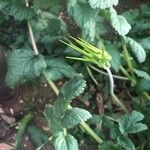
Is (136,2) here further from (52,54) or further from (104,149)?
(104,149)

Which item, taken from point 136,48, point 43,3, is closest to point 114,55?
point 136,48

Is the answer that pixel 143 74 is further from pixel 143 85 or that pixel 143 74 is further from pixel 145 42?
pixel 145 42

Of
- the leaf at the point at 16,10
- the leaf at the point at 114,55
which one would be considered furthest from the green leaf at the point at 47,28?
the leaf at the point at 114,55

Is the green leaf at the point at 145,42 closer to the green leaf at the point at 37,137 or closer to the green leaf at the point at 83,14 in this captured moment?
the green leaf at the point at 83,14

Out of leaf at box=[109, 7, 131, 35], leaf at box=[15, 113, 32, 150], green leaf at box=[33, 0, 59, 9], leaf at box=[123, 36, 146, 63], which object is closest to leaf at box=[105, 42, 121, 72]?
leaf at box=[123, 36, 146, 63]

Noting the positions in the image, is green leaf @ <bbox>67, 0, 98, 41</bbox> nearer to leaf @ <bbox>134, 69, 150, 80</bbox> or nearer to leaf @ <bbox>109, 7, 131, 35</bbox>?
leaf @ <bbox>109, 7, 131, 35</bbox>
